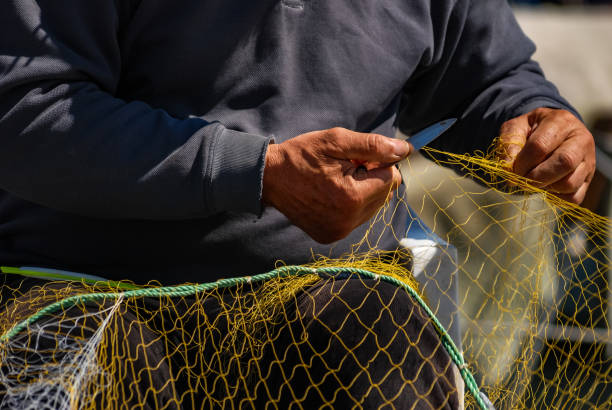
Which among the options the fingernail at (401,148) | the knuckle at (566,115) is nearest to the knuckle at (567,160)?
the knuckle at (566,115)

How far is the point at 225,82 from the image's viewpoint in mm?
962

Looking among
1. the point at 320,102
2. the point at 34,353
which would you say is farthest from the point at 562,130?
the point at 34,353

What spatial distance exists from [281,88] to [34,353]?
0.56 meters

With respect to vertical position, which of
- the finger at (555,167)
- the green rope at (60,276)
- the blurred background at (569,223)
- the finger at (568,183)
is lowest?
the blurred background at (569,223)

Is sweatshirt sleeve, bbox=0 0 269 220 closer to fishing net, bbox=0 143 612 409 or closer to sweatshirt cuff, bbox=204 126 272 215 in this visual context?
sweatshirt cuff, bbox=204 126 272 215

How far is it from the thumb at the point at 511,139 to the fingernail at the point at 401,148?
301 mm

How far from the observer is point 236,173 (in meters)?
0.81

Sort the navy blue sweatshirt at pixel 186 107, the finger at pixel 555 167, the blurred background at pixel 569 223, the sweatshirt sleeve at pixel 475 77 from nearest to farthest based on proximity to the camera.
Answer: the navy blue sweatshirt at pixel 186 107, the finger at pixel 555 167, the sweatshirt sleeve at pixel 475 77, the blurred background at pixel 569 223

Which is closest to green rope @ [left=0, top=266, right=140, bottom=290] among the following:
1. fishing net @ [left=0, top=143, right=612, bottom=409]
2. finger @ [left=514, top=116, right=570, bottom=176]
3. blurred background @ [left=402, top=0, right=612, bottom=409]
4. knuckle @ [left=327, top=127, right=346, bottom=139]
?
fishing net @ [left=0, top=143, right=612, bottom=409]

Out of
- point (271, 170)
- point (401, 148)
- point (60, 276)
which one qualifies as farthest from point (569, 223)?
point (60, 276)

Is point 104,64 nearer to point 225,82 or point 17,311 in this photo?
point 225,82

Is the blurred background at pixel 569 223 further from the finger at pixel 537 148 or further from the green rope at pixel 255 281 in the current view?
the green rope at pixel 255 281

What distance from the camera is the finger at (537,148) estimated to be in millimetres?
1021

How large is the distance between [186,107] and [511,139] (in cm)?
63
